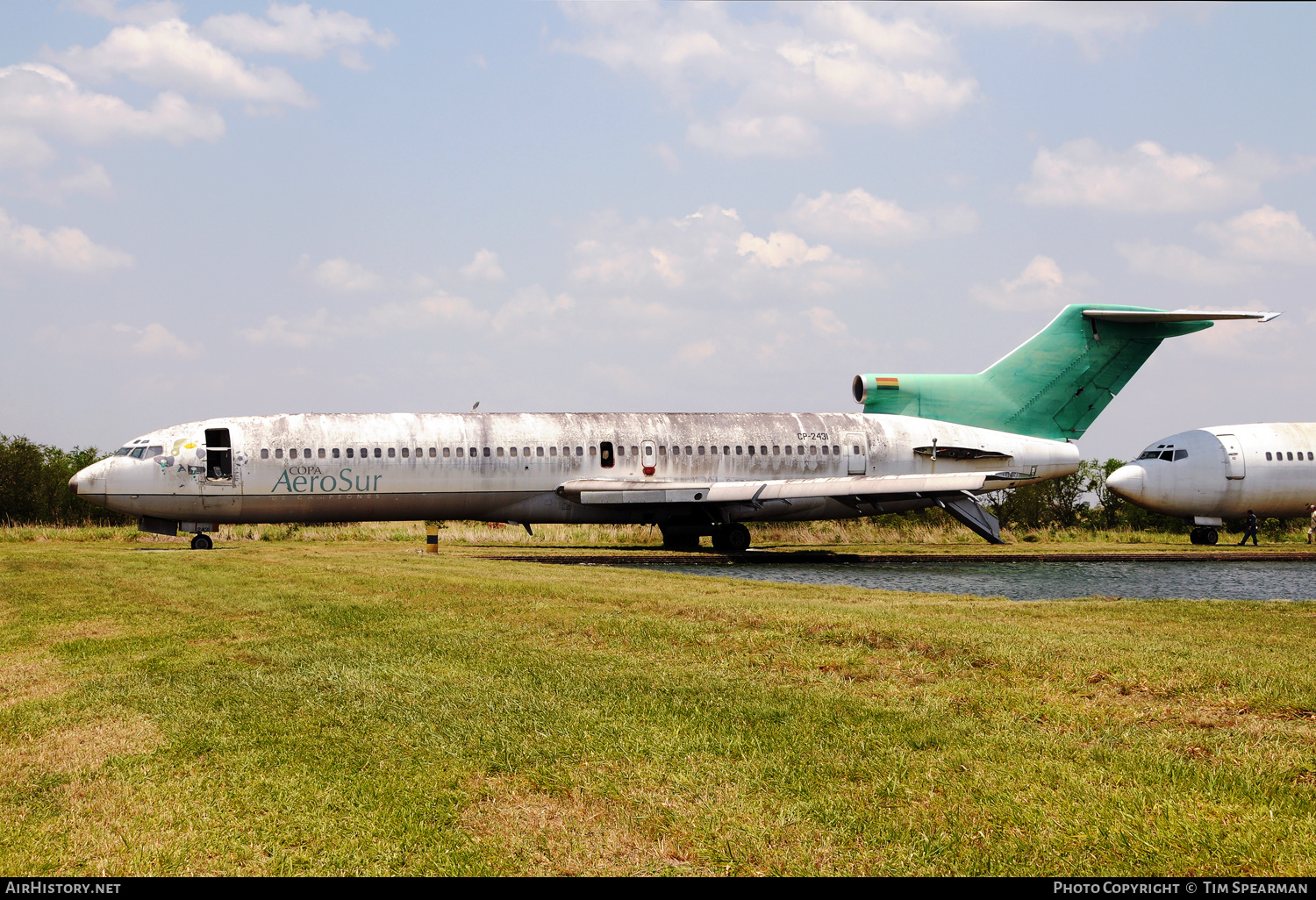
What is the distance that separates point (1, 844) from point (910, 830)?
433 cm

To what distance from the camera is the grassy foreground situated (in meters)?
4.89

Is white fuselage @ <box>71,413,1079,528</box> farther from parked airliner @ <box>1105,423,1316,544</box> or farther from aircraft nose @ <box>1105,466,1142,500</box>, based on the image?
parked airliner @ <box>1105,423,1316,544</box>

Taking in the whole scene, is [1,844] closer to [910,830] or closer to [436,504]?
[910,830]

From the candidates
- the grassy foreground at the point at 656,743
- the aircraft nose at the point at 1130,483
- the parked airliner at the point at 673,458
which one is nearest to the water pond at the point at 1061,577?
the parked airliner at the point at 673,458

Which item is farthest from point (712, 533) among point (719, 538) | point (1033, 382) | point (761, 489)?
point (1033, 382)

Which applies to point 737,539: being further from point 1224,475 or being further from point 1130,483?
point 1224,475

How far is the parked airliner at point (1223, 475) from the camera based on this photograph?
114ft

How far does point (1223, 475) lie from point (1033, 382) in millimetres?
6931

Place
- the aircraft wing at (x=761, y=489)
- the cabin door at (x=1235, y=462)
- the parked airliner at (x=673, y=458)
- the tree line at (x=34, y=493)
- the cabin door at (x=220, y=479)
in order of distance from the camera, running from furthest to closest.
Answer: the tree line at (x=34, y=493)
the cabin door at (x=1235, y=462)
the aircraft wing at (x=761, y=489)
the parked airliner at (x=673, y=458)
the cabin door at (x=220, y=479)

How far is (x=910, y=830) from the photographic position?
5.00 m

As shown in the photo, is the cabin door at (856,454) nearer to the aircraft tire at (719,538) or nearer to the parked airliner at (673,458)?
the parked airliner at (673,458)

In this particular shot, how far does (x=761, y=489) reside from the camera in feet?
97.1

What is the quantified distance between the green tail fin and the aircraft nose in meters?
2.73

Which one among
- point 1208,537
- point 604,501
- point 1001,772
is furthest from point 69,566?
point 1208,537
